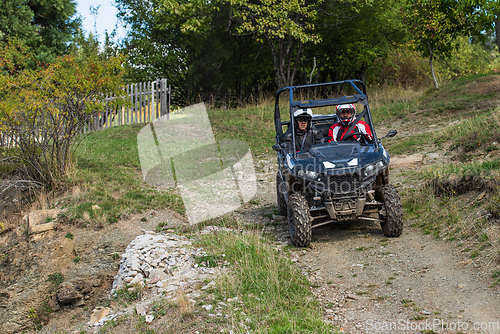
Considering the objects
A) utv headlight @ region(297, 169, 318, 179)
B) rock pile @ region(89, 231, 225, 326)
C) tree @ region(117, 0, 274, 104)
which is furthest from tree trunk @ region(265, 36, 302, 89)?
rock pile @ region(89, 231, 225, 326)

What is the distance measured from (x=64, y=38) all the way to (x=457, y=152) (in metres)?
17.2

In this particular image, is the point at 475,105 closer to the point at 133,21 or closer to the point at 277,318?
the point at 277,318

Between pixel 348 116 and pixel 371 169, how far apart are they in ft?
4.44

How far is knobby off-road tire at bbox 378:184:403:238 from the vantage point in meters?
6.44

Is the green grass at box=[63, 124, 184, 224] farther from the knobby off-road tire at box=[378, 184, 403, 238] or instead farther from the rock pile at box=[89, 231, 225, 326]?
the knobby off-road tire at box=[378, 184, 403, 238]

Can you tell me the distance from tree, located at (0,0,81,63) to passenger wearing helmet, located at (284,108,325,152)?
47.1ft

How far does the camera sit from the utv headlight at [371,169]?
253 inches

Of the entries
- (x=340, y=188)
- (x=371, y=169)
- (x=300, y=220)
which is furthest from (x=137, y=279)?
(x=371, y=169)

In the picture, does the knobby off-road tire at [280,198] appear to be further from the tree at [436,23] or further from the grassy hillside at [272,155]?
the tree at [436,23]

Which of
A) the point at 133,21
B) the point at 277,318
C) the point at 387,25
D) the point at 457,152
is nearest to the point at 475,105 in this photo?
the point at 457,152

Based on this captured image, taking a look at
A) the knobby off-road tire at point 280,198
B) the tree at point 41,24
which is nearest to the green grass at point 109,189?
the knobby off-road tire at point 280,198

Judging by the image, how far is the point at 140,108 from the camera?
A: 17.2 m

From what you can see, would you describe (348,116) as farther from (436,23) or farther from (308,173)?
(436,23)

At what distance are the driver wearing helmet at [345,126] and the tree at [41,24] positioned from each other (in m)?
14.9
